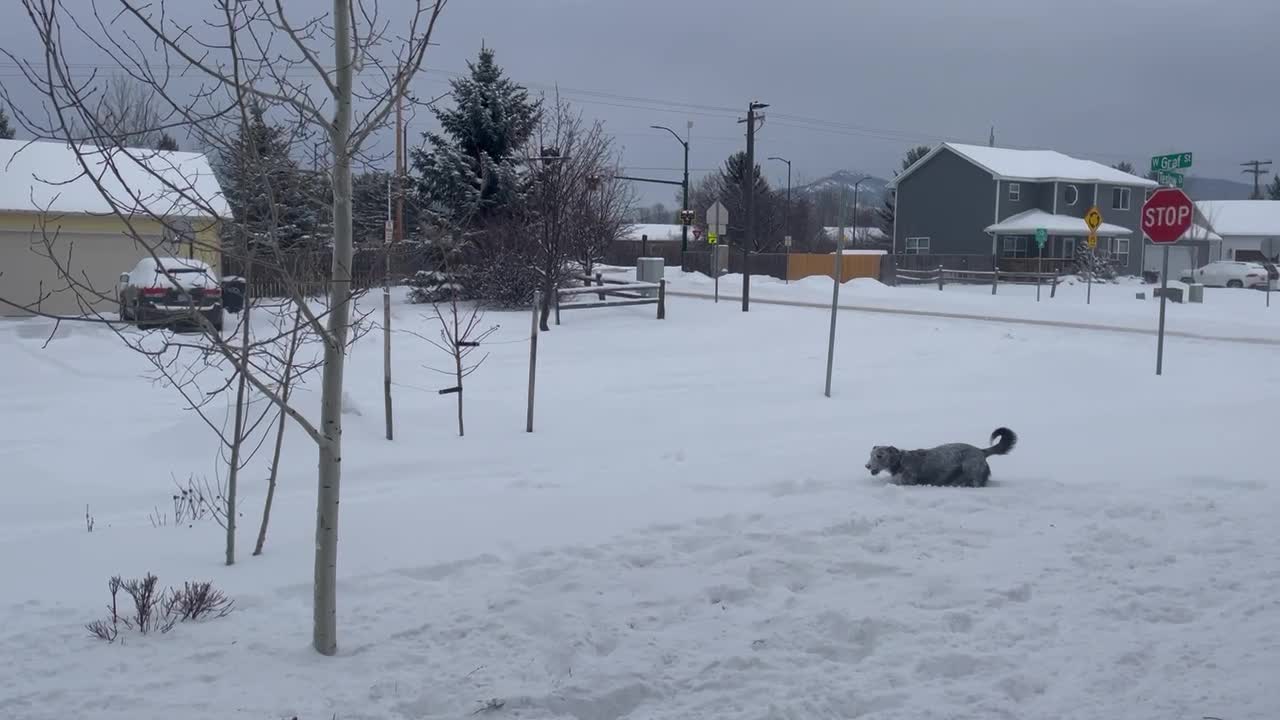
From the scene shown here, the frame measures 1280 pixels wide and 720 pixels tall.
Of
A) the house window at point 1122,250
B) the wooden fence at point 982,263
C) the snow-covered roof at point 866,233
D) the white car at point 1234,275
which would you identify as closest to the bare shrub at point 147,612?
the wooden fence at point 982,263

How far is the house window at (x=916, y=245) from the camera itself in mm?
61469

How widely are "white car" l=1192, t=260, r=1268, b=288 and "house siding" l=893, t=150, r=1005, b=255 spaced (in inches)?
401

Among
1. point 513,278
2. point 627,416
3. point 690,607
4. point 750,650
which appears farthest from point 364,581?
point 513,278

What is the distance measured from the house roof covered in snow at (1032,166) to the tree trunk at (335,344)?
181 feet

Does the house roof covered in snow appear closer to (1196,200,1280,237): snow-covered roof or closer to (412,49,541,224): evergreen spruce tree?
(1196,200,1280,237): snow-covered roof

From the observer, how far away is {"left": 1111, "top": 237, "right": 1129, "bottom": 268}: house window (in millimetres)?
58406

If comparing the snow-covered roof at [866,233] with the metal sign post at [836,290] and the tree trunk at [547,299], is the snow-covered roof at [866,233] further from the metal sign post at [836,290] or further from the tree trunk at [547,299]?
the metal sign post at [836,290]

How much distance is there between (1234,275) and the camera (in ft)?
168

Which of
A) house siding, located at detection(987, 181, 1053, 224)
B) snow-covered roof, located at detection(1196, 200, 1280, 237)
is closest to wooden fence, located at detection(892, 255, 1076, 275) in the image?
house siding, located at detection(987, 181, 1053, 224)

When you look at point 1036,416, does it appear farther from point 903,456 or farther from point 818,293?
point 818,293

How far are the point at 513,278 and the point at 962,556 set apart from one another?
2370 cm

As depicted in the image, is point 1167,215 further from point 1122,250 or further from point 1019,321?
point 1122,250

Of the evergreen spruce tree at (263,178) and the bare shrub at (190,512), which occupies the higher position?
the evergreen spruce tree at (263,178)

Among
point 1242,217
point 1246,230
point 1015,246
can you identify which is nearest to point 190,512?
point 1015,246
